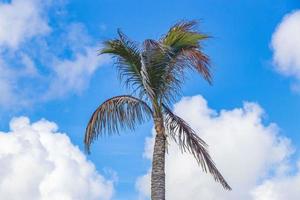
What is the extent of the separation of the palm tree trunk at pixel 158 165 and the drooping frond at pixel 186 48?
5.39 feet

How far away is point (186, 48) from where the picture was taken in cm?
1727

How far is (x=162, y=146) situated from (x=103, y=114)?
6.50ft

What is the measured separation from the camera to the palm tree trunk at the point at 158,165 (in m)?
16.1

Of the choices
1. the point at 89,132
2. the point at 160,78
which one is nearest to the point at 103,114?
the point at 89,132

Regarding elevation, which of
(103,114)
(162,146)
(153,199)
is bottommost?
(153,199)

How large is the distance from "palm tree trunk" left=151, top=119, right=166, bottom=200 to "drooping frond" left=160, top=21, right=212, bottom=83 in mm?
1643

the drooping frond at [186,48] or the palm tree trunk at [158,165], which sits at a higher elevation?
the drooping frond at [186,48]

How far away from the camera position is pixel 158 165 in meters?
16.3

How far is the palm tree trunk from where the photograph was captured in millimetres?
16109

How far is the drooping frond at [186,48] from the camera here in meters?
17.1

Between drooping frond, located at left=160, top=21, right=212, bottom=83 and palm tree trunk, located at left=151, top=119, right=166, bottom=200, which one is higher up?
drooping frond, located at left=160, top=21, right=212, bottom=83

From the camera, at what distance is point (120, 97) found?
1755 centimetres

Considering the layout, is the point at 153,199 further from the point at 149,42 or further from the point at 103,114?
the point at 149,42

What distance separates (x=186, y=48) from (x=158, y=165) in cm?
311
